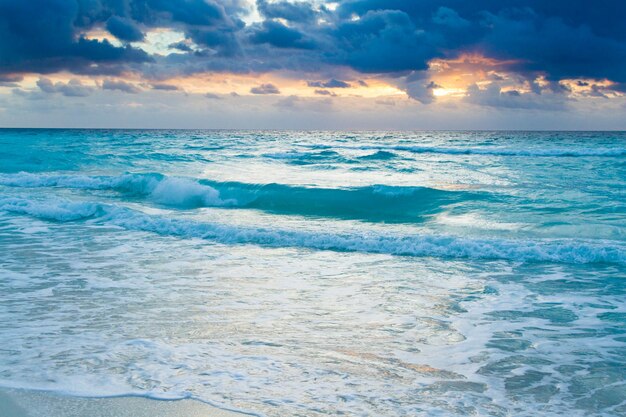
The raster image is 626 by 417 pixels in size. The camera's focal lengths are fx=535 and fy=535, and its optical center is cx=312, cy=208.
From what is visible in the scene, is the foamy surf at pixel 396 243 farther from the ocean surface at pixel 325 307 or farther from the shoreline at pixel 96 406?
the shoreline at pixel 96 406

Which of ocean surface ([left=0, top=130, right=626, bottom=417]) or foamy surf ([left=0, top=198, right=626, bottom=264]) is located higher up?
foamy surf ([left=0, top=198, right=626, bottom=264])

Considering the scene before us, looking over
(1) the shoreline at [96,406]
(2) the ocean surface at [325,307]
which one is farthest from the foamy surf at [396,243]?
(1) the shoreline at [96,406]

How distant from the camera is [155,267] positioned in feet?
30.3

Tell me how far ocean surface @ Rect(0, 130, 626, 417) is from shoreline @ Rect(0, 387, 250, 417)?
5.0 inches

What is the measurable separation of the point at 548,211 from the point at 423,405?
→ 1332 cm

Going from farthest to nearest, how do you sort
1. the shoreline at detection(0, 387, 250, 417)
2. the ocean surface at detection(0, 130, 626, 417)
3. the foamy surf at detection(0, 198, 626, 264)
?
the foamy surf at detection(0, 198, 626, 264), the ocean surface at detection(0, 130, 626, 417), the shoreline at detection(0, 387, 250, 417)

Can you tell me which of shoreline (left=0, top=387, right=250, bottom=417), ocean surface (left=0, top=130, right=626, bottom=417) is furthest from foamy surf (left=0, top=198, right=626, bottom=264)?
shoreline (left=0, top=387, right=250, bottom=417)

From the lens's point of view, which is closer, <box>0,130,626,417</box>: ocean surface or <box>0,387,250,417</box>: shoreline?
<box>0,387,250,417</box>: shoreline

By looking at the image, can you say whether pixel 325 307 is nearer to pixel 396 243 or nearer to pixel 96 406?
pixel 96 406

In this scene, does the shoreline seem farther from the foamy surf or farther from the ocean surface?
the foamy surf

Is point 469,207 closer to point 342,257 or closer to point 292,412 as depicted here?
point 342,257

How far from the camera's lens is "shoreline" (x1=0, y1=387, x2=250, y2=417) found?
3.97 meters

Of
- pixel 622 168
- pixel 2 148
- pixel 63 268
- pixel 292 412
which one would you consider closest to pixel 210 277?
pixel 63 268

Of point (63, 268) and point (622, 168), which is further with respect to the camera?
point (622, 168)
